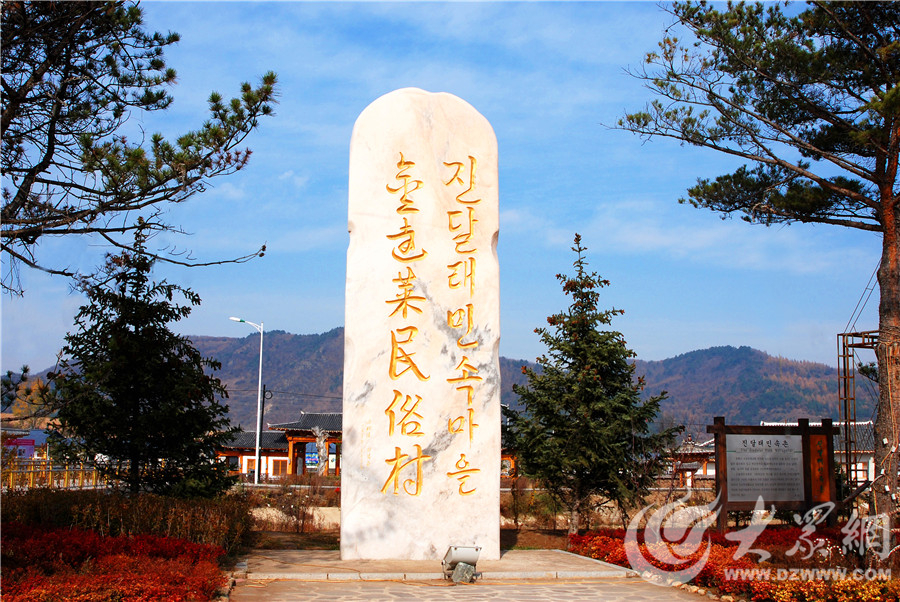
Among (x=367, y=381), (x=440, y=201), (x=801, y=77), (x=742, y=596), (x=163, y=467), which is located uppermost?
(x=801, y=77)

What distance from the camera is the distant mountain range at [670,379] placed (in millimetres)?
115062

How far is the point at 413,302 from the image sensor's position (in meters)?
7.97

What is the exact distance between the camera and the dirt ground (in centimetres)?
898

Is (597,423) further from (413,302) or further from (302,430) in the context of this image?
(302,430)

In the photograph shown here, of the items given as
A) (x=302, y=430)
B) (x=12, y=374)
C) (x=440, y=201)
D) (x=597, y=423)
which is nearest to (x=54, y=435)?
(x=12, y=374)

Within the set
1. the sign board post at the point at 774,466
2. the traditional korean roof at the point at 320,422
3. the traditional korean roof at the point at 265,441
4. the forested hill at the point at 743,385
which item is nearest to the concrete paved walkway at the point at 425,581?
the sign board post at the point at 774,466

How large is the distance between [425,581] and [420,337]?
239 cm

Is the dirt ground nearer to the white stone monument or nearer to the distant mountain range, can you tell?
the white stone monument

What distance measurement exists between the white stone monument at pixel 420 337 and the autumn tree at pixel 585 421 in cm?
210

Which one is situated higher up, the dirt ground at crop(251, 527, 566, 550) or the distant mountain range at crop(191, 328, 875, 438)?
Answer: the distant mountain range at crop(191, 328, 875, 438)

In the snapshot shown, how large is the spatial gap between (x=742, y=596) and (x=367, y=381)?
3.96 m

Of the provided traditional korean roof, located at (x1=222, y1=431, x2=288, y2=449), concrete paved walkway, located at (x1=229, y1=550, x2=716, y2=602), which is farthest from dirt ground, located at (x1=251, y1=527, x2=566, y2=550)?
traditional korean roof, located at (x1=222, y1=431, x2=288, y2=449)

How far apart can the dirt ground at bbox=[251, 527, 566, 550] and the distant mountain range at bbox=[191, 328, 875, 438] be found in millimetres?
96251

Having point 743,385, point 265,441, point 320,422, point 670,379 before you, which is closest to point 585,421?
point 320,422
